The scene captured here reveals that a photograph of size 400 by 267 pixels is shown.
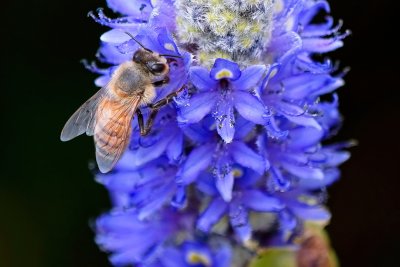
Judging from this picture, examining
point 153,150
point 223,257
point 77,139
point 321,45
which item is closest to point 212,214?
point 223,257

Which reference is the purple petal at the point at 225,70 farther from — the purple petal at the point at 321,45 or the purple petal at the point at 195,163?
the purple petal at the point at 321,45

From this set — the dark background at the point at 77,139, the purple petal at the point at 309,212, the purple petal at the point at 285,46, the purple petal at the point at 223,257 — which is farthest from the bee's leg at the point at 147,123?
the dark background at the point at 77,139

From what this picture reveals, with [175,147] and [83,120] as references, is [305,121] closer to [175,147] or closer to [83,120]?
[175,147]

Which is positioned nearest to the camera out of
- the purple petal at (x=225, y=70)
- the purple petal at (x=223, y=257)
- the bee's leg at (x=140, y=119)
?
the purple petal at (x=225, y=70)

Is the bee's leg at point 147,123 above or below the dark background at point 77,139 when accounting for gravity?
above

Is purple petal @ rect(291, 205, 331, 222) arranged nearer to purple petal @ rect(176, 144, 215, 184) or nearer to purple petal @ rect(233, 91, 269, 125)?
purple petal @ rect(176, 144, 215, 184)

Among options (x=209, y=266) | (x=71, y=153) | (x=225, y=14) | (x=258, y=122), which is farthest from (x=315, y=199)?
(x=71, y=153)

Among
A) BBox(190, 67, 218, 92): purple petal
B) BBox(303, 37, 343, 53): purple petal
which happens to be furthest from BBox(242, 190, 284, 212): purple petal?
BBox(303, 37, 343, 53): purple petal
